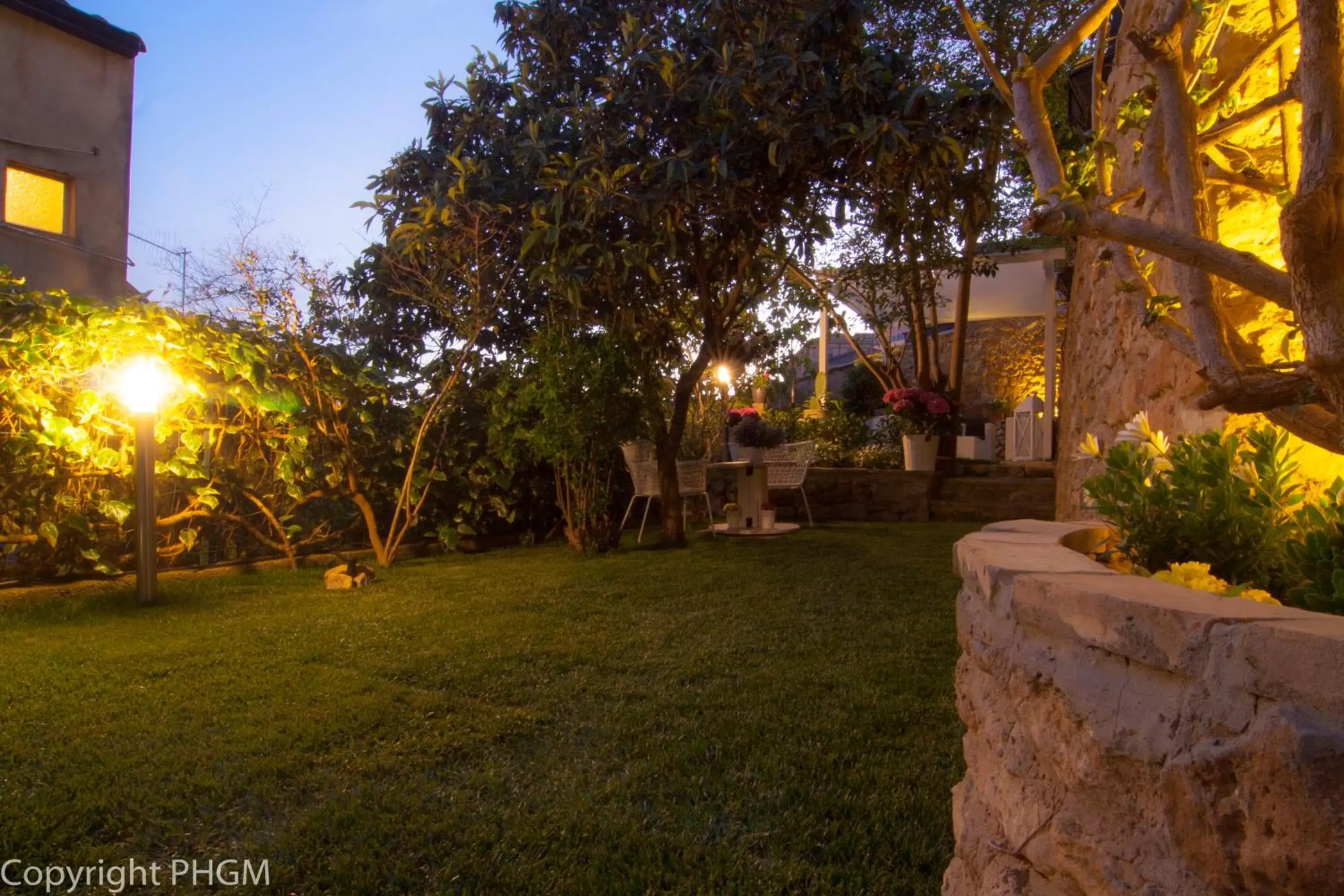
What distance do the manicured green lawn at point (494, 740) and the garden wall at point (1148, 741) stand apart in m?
0.52

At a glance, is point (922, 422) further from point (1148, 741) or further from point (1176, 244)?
point (1148, 741)

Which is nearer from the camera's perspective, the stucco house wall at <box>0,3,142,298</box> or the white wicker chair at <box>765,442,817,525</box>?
the white wicker chair at <box>765,442,817,525</box>

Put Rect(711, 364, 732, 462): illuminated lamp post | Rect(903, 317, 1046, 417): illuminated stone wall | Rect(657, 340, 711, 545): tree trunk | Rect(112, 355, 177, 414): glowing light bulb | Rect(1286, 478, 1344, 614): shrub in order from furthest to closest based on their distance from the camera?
Rect(903, 317, 1046, 417): illuminated stone wall < Rect(711, 364, 732, 462): illuminated lamp post < Rect(657, 340, 711, 545): tree trunk < Rect(112, 355, 177, 414): glowing light bulb < Rect(1286, 478, 1344, 614): shrub

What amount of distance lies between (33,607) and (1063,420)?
5166 mm

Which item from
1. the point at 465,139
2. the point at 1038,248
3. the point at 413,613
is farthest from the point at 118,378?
the point at 1038,248

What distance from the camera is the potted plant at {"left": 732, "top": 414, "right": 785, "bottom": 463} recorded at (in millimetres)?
7418

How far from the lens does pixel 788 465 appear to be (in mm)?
7637

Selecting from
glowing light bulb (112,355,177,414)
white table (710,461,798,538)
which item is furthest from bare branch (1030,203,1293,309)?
white table (710,461,798,538)

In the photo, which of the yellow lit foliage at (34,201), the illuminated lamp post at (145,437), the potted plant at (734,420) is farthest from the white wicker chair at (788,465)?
the yellow lit foliage at (34,201)

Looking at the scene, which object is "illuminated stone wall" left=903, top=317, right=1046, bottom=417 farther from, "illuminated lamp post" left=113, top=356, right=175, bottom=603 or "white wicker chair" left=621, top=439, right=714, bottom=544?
"illuminated lamp post" left=113, top=356, right=175, bottom=603

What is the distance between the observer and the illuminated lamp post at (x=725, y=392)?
896cm

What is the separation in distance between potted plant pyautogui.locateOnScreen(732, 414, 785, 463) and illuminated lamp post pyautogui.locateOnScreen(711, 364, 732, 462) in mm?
918

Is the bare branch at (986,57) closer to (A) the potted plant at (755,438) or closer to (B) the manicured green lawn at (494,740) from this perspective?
(B) the manicured green lawn at (494,740)

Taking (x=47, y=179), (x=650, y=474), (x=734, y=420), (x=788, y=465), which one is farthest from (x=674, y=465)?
(x=47, y=179)
